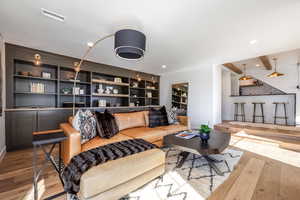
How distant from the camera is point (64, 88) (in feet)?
13.6

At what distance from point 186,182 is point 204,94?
3890 millimetres

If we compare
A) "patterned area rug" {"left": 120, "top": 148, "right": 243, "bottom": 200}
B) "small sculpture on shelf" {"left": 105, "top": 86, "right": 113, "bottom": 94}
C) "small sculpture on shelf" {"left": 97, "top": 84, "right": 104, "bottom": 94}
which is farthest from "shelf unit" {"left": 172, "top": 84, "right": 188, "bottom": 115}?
"patterned area rug" {"left": 120, "top": 148, "right": 243, "bottom": 200}

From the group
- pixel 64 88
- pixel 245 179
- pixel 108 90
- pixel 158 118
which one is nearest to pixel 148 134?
pixel 158 118

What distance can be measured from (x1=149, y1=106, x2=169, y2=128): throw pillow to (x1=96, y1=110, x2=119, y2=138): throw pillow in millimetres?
1037

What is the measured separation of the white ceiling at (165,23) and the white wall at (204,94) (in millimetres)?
1479

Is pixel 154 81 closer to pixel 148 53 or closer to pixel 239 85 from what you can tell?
pixel 148 53

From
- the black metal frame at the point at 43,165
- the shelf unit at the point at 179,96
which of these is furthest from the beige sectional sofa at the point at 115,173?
the shelf unit at the point at 179,96

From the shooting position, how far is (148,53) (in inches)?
148

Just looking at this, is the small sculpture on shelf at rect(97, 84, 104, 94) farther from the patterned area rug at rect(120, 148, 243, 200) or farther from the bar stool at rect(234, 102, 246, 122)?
the bar stool at rect(234, 102, 246, 122)

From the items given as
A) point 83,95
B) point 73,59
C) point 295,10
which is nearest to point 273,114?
point 295,10

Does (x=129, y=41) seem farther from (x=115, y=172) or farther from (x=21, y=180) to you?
(x=21, y=180)

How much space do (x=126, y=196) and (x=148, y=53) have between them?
11.1 ft

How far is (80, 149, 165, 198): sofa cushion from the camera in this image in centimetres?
118

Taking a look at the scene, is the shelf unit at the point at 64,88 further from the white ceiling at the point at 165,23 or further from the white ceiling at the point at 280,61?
the white ceiling at the point at 280,61
